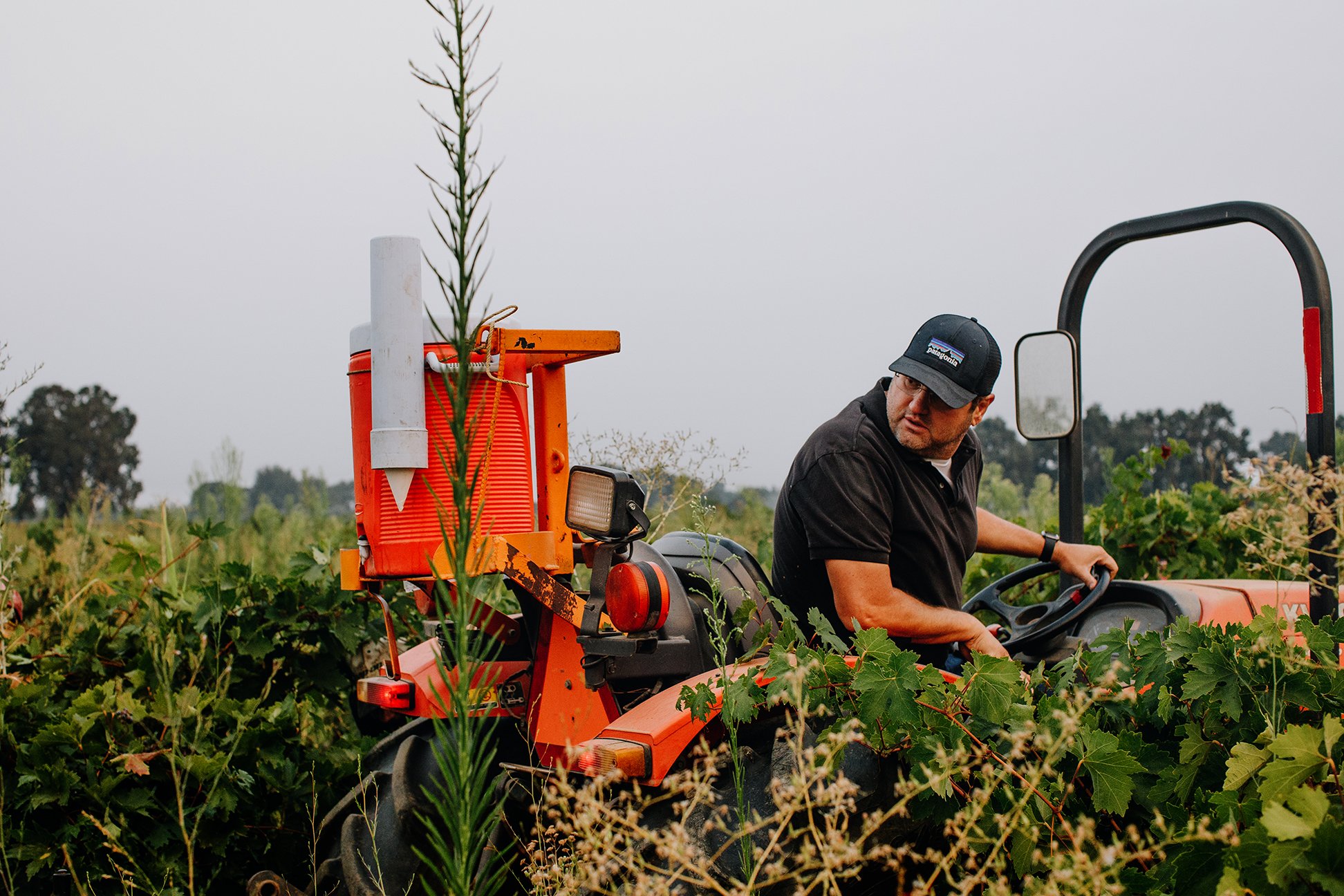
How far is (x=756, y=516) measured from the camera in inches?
475

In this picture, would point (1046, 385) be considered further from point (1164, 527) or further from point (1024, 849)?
point (1164, 527)

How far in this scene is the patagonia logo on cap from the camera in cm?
329

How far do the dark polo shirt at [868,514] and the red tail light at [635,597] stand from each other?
74 cm

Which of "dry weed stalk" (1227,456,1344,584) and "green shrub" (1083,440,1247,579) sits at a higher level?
"dry weed stalk" (1227,456,1344,584)

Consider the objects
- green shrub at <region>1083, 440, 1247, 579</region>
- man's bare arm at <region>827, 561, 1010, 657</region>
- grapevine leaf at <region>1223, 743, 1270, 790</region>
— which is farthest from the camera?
green shrub at <region>1083, 440, 1247, 579</region>

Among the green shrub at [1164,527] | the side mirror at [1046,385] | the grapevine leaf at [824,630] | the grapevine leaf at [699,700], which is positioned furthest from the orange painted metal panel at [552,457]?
the green shrub at [1164,527]

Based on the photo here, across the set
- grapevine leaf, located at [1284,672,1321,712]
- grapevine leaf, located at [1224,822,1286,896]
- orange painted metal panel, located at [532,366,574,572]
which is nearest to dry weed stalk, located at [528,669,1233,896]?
grapevine leaf, located at [1224,822,1286,896]

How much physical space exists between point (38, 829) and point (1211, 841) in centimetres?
334

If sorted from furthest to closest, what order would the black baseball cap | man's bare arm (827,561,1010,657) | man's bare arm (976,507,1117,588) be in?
man's bare arm (976,507,1117,588) < the black baseball cap < man's bare arm (827,561,1010,657)

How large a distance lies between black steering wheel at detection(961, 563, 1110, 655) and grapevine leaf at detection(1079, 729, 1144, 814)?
4.43 ft

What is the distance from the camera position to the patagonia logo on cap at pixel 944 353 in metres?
3.29

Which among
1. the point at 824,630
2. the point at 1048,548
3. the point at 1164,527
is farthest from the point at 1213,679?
the point at 1164,527

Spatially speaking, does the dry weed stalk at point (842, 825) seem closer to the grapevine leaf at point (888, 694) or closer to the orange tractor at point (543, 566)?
the grapevine leaf at point (888, 694)

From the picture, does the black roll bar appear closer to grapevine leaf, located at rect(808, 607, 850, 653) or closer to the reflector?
grapevine leaf, located at rect(808, 607, 850, 653)
